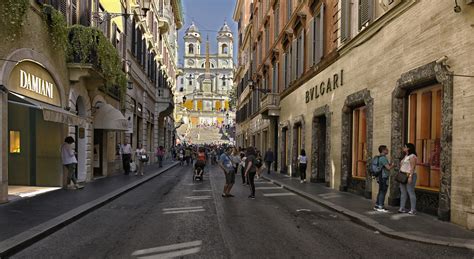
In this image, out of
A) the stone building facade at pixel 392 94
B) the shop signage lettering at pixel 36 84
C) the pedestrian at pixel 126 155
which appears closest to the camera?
the stone building facade at pixel 392 94

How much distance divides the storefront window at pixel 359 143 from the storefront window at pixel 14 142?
35.6 ft

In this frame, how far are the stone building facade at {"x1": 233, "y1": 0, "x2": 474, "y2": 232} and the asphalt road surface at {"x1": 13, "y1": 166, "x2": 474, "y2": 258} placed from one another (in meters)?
2.28

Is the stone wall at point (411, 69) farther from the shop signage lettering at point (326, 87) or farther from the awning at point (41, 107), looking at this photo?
the awning at point (41, 107)

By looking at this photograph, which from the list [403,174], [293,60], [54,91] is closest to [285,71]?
[293,60]

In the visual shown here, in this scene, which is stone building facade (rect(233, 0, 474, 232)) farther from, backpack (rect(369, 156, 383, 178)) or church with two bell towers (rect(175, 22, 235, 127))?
church with two bell towers (rect(175, 22, 235, 127))

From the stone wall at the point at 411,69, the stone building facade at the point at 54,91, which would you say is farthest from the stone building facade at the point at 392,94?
the stone building facade at the point at 54,91

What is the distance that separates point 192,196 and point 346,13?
7.98 m

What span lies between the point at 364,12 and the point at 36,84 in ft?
32.3

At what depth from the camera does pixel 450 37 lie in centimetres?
1004

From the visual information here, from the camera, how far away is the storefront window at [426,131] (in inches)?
446

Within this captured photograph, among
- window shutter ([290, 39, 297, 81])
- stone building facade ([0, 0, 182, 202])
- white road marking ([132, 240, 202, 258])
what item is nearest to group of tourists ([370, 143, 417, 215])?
white road marking ([132, 240, 202, 258])

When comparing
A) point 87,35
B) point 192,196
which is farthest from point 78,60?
point 192,196

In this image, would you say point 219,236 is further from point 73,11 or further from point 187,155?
point 187,155

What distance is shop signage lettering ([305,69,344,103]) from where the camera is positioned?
1762 cm
